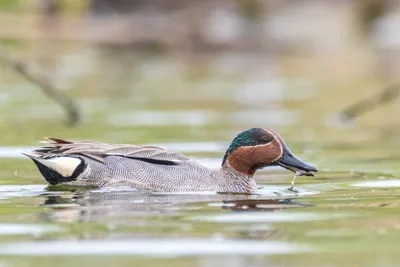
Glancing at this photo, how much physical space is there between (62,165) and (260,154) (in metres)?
1.75

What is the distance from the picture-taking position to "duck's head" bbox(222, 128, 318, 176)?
36.1 ft

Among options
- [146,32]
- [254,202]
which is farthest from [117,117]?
[146,32]

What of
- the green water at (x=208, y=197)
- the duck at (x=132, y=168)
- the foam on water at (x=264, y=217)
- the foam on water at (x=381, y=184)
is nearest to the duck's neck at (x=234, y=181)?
the duck at (x=132, y=168)

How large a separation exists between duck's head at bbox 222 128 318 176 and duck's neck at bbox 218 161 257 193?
0.15 feet

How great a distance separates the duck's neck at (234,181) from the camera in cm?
1091

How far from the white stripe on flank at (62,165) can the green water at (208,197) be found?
0.16 m

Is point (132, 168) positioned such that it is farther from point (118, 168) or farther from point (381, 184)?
point (381, 184)

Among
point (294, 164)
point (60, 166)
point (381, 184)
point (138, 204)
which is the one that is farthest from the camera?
point (381, 184)

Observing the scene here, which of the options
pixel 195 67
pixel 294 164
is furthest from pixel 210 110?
pixel 195 67

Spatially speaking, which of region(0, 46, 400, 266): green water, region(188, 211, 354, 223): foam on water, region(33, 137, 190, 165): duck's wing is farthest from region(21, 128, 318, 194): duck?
region(188, 211, 354, 223): foam on water

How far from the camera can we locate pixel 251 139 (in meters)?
11.0

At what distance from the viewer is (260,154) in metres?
11.1

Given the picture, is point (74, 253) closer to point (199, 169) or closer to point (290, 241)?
point (290, 241)

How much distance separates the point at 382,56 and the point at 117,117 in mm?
16997
